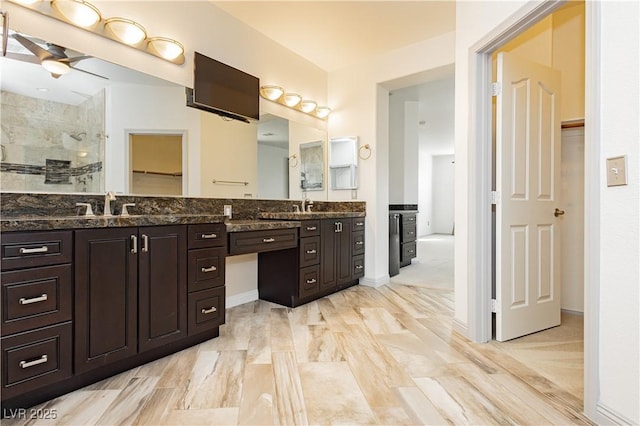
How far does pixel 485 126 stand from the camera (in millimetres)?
2242

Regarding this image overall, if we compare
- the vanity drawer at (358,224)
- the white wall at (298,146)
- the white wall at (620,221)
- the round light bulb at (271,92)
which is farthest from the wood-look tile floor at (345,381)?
the round light bulb at (271,92)

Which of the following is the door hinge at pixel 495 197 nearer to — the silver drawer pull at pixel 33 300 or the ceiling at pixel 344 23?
the ceiling at pixel 344 23

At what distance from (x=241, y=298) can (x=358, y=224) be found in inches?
61.2

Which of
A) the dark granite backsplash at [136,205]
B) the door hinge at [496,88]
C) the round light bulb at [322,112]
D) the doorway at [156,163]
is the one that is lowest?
the dark granite backsplash at [136,205]

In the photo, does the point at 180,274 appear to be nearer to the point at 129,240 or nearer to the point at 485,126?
the point at 129,240

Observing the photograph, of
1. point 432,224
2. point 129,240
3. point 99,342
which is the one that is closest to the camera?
point 99,342

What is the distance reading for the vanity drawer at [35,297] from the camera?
137 centimetres

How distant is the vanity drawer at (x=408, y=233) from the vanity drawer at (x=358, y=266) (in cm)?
145

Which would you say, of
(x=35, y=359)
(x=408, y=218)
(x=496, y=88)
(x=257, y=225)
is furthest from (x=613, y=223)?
(x=408, y=218)

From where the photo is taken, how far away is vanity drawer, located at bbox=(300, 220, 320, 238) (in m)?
3.03

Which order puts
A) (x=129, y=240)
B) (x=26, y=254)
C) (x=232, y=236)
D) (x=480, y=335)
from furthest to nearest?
(x=232, y=236)
(x=480, y=335)
(x=129, y=240)
(x=26, y=254)

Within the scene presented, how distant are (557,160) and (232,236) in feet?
8.55

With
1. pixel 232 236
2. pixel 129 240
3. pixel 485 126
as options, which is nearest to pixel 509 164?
pixel 485 126

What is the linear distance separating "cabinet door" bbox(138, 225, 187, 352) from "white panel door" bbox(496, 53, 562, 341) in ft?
7.01
